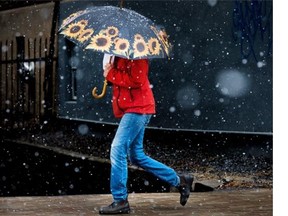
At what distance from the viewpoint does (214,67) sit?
12086 mm

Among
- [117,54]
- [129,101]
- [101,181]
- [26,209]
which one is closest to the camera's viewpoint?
[117,54]

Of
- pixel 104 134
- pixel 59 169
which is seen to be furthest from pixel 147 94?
pixel 104 134

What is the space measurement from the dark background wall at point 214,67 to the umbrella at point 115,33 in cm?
604

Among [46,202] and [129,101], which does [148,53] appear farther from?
[46,202]

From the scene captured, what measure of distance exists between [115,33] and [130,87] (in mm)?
460

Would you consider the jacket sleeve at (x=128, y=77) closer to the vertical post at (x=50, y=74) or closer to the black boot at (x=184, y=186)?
the black boot at (x=184, y=186)

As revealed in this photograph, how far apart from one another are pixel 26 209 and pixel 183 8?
23.8 feet

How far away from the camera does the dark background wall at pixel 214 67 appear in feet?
37.8

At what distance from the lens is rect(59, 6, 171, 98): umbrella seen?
529 centimetres

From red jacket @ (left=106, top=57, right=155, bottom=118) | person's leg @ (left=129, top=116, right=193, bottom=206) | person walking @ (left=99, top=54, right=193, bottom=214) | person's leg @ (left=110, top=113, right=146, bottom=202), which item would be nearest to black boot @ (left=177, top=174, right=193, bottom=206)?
person's leg @ (left=129, top=116, right=193, bottom=206)

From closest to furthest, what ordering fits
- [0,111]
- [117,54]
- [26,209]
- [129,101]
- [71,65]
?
[117,54], [129,101], [26,209], [71,65], [0,111]

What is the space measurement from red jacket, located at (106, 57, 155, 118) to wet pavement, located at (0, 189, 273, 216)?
3.11 feet

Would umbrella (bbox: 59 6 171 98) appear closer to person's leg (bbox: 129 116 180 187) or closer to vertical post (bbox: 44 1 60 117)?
person's leg (bbox: 129 116 180 187)

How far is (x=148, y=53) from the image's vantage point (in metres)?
5.40
